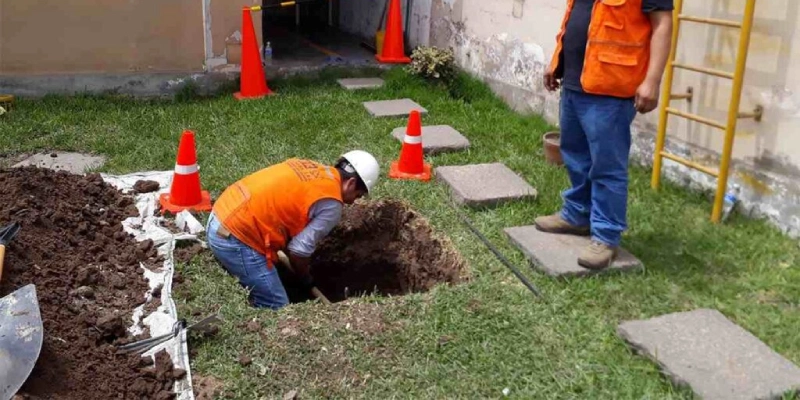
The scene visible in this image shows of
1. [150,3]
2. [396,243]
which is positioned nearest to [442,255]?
[396,243]

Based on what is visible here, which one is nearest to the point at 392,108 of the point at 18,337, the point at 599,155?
the point at 599,155

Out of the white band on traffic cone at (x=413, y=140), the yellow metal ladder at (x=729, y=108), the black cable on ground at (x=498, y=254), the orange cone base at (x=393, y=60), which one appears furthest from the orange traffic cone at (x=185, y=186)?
the orange cone base at (x=393, y=60)

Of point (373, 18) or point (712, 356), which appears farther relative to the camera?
point (373, 18)

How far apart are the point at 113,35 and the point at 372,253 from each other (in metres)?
4.12

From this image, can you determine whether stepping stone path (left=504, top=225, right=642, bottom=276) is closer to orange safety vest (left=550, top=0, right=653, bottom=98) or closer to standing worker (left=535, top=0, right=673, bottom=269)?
standing worker (left=535, top=0, right=673, bottom=269)

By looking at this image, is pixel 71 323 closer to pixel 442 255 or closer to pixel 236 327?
pixel 236 327

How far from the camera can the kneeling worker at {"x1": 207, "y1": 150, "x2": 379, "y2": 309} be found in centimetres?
422

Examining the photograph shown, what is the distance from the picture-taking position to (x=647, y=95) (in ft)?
12.7

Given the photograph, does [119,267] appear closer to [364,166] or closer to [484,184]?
[364,166]

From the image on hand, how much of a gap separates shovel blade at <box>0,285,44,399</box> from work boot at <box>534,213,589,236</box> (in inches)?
110

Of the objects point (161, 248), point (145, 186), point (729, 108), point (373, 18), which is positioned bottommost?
point (161, 248)

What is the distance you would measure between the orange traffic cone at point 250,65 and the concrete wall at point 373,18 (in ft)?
7.03

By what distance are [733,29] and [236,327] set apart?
11.8ft

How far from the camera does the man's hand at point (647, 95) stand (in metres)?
3.85
